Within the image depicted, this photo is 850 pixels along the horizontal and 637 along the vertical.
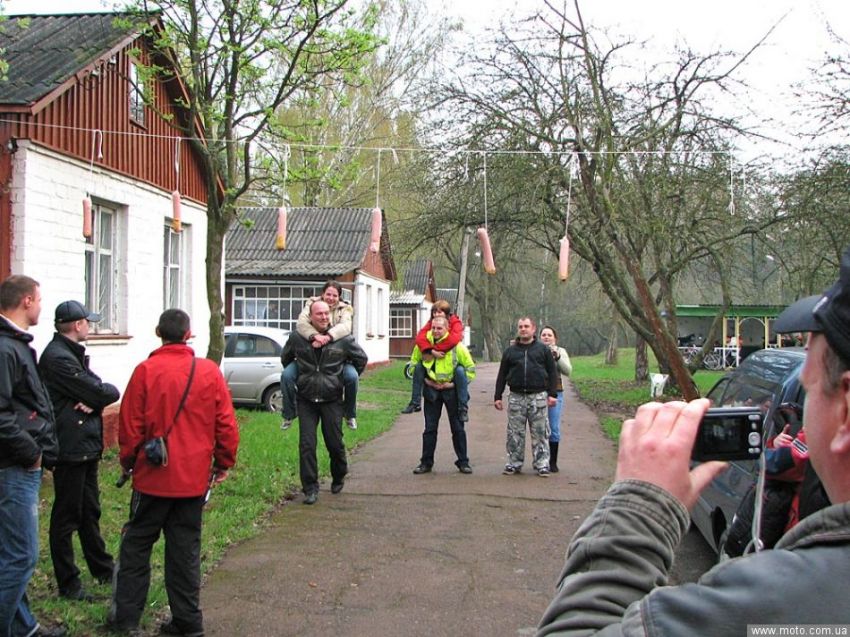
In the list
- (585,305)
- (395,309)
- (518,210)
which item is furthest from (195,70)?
(585,305)

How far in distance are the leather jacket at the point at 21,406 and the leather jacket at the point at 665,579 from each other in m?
3.86

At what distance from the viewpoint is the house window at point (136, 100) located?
39.3 ft

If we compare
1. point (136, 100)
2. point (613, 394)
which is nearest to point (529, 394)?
point (136, 100)

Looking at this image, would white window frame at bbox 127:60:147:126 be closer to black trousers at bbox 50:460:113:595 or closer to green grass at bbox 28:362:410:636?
green grass at bbox 28:362:410:636

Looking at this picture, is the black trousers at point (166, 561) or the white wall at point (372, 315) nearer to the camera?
the black trousers at point (166, 561)

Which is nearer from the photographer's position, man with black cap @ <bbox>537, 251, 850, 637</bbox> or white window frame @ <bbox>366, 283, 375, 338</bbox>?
man with black cap @ <bbox>537, 251, 850, 637</bbox>

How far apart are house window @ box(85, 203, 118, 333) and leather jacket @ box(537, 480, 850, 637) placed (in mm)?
10772

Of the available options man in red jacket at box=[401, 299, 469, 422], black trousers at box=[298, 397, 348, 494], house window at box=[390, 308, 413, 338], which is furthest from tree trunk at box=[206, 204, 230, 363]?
house window at box=[390, 308, 413, 338]

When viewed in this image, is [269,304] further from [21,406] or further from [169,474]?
A: [21,406]

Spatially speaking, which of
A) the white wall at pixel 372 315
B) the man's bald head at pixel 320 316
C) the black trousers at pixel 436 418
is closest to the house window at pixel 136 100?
the man's bald head at pixel 320 316

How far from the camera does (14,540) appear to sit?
14.5ft

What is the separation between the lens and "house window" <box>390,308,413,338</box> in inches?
1662

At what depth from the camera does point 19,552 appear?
4434 mm

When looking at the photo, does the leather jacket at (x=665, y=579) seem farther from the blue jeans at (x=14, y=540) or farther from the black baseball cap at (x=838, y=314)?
the blue jeans at (x=14, y=540)
